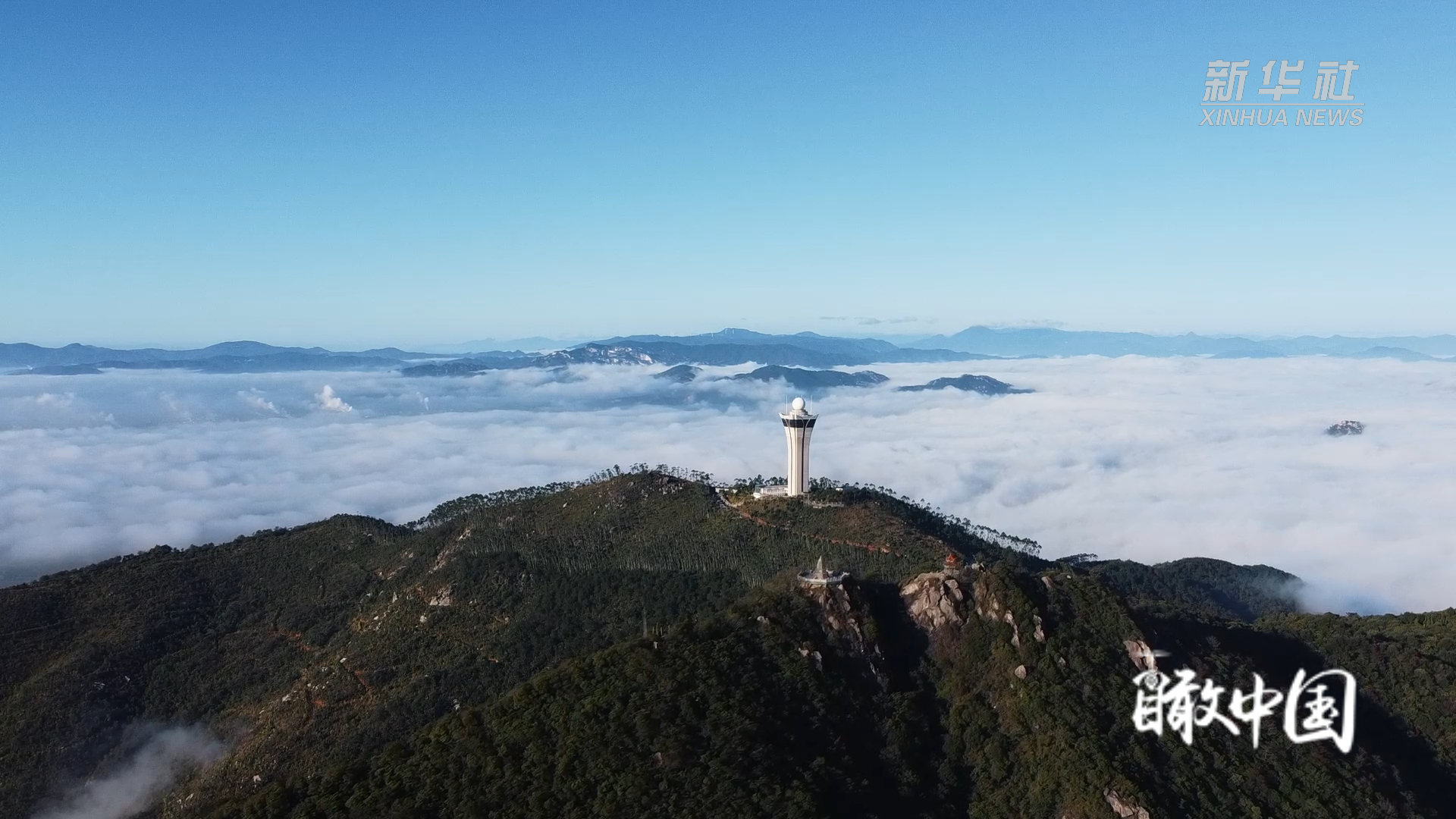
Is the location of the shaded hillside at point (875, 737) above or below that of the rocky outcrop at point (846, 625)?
below

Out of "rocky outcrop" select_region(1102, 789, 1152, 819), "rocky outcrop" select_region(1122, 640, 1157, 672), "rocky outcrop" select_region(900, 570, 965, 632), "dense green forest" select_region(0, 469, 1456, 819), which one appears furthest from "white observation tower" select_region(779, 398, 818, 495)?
"rocky outcrop" select_region(1102, 789, 1152, 819)

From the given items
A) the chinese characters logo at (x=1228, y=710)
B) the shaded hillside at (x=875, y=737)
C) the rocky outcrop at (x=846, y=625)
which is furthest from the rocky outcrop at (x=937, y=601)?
the chinese characters logo at (x=1228, y=710)

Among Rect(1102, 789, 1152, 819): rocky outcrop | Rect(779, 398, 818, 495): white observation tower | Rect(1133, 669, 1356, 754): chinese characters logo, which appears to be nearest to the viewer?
Rect(1102, 789, 1152, 819): rocky outcrop

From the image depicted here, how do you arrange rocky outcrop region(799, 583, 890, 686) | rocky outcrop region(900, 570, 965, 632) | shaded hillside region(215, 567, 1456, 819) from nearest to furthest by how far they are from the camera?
shaded hillside region(215, 567, 1456, 819)
rocky outcrop region(799, 583, 890, 686)
rocky outcrop region(900, 570, 965, 632)

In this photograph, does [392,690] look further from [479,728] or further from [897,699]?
[897,699]

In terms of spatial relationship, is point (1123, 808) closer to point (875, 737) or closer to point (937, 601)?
point (875, 737)

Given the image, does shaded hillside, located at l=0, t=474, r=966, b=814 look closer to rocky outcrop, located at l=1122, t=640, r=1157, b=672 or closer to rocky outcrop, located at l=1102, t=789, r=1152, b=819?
rocky outcrop, located at l=1122, t=640, r=1157, b=672

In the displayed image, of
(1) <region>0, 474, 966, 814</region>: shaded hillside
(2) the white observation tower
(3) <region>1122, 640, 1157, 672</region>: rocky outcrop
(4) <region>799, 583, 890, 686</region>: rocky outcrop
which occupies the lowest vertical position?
(1) <region>0, 474, 966, 814</region>: shaded hillside

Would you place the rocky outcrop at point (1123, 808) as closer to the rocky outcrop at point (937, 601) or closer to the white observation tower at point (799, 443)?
the rocky outcrop at point (937, 601)
